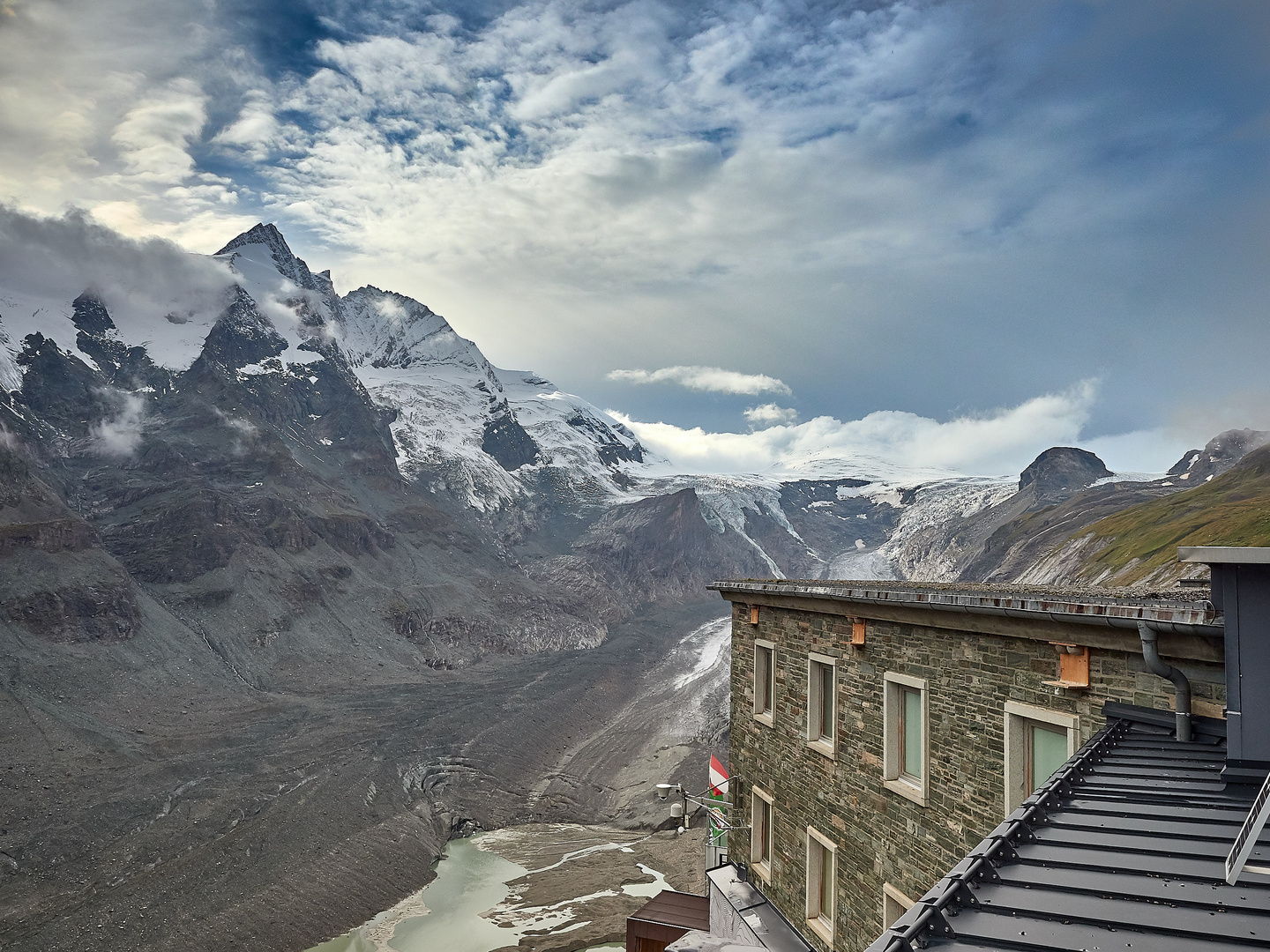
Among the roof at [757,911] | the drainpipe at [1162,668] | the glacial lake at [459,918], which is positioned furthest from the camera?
the glacial lake at [459,918]

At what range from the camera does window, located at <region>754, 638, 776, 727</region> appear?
1555 centimetres

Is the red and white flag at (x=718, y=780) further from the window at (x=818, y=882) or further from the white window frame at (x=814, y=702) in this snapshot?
the white window frame at (x=814, y=702)

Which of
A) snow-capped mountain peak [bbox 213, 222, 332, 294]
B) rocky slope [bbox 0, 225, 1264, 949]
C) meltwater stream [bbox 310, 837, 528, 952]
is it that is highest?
snow-capped mountain peak [bbox 213, 222, 332, 294]

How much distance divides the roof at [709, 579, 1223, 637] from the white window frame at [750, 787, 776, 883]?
4518 mm

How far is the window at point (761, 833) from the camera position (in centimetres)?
1550

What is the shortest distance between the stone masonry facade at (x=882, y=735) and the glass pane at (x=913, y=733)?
348 mm

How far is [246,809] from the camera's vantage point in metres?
39.3

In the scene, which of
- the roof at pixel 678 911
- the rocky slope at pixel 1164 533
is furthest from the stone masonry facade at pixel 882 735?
the rocky slope at pixel 1164 533

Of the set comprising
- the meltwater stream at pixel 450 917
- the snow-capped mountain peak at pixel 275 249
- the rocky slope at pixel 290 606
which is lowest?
the meltwater stream at pixel 450 917

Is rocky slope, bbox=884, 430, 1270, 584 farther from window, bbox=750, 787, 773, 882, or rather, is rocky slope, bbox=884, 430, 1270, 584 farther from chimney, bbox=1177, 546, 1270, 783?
chimney, bbox=1177, 546, 1270, 783

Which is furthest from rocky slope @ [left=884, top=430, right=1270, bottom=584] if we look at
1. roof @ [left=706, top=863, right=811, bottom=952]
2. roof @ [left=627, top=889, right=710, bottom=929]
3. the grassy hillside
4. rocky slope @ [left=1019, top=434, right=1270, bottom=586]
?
roof @ [left=706, top=863, right=811, bottom=952]

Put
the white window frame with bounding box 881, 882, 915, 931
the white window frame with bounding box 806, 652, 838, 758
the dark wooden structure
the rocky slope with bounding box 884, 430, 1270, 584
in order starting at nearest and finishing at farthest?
the white window frame with bounding box 881, 882, 915, 931
the white window frame with bounding box 806, 652, 838, 758
the dark wooden structure
the rocky slope with bounding box 884, 430, 1270, 584

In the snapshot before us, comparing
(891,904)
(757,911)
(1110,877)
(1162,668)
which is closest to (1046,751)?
(1162,668)

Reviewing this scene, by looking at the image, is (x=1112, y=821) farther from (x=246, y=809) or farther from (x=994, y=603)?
(x=246, y=809)
